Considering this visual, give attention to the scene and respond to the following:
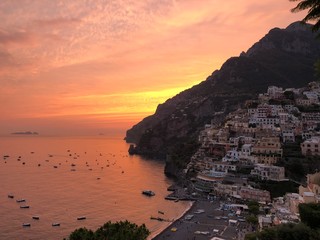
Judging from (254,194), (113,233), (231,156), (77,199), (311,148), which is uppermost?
(311,148)

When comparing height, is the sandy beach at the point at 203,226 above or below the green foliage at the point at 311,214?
below

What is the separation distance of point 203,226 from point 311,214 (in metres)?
24.9

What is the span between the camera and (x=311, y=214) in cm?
3619

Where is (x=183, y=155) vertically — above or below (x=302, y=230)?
below

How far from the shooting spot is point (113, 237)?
104 feet

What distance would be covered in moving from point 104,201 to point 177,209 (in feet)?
58.0

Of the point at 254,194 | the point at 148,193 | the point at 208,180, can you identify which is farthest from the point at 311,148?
the point at 148,193

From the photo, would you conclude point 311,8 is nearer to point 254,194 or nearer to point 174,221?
point 174,221

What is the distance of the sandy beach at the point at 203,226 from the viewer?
53.9 metres

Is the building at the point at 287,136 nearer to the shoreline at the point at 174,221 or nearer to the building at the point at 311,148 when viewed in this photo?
the building at the point at 311,148

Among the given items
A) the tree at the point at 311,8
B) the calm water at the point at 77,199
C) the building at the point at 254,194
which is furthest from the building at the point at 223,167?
the tree at the point at 311,8

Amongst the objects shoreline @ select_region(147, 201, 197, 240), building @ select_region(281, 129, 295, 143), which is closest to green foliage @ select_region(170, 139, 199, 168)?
building @ select_region(281, 129, 295, 143)

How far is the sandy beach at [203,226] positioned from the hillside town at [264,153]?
5396mm

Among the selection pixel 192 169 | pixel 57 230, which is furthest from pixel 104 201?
pixel 192 169
